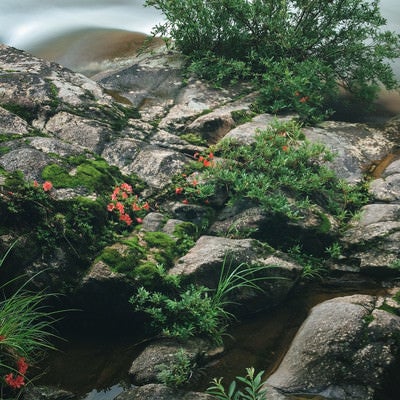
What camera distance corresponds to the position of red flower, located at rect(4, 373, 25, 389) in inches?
154

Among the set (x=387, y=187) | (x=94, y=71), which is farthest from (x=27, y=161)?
(x=94, y=71)

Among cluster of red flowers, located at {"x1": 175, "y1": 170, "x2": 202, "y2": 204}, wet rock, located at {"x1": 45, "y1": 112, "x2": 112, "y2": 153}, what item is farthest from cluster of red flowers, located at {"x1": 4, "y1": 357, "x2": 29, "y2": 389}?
wet rock, located at {"x1": 45, "y1": 112, "x2": 112, "y2": 153}

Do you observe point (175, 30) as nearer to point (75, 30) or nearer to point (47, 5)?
point (75, 30)

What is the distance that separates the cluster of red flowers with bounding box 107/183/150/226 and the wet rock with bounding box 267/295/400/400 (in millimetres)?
2237

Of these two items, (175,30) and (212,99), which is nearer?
(212,99)

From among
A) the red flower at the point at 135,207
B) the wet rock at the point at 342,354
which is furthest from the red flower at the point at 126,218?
the wet rock at the point at 342,354

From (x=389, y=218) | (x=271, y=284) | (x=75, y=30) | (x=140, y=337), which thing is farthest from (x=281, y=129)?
(x=75, y=30)

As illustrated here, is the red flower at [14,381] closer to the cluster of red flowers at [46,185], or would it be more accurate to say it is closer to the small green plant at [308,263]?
the cluster of red flowers at [46,185]

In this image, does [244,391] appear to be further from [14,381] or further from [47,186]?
[47,186]

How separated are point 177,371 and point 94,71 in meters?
9.34

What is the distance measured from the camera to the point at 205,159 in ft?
21.4

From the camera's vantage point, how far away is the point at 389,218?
596 cm

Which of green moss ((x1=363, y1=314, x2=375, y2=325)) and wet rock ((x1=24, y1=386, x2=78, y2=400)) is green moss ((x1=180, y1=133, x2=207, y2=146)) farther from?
wet rock ((x1=24, y1=386, x2=78, y2=400))

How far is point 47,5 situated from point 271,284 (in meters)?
15.1
